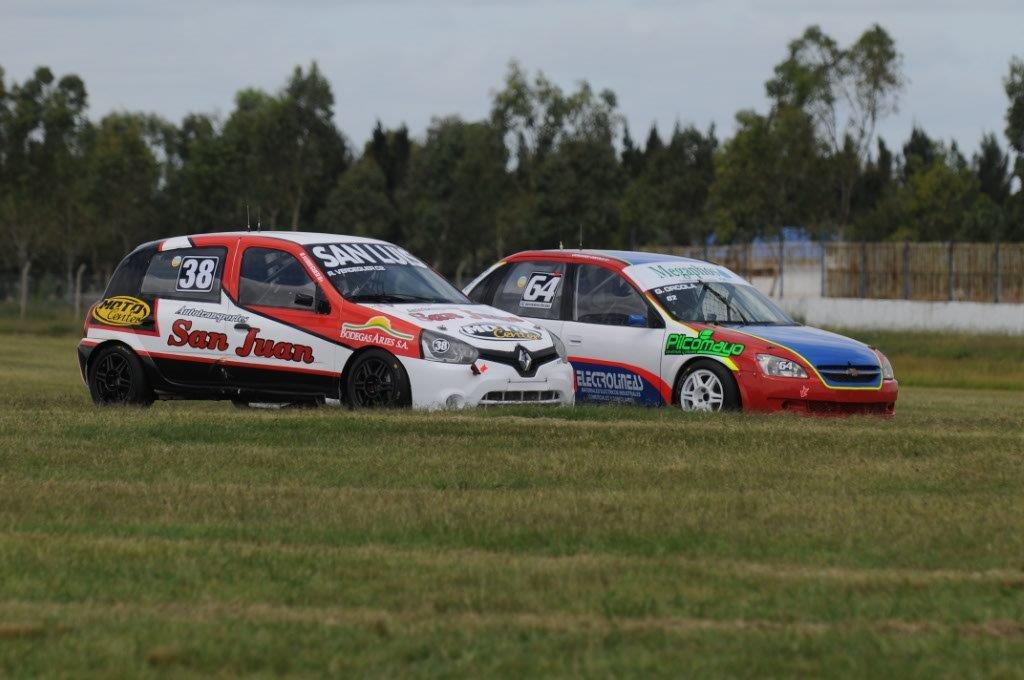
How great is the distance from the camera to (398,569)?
7.08m

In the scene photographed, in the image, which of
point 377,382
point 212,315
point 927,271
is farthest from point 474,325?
point 927,271

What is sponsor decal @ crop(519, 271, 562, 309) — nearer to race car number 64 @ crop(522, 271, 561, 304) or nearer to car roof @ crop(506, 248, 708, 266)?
race car number 64 @ crop(522, 271, 561, 304)

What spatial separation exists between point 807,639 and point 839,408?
8548 mm

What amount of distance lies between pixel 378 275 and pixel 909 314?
3752 centimetres

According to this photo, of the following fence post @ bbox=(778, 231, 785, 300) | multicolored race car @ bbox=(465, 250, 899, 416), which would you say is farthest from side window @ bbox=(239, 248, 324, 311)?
fence post @ bbox=(778, 231, 785, 300)

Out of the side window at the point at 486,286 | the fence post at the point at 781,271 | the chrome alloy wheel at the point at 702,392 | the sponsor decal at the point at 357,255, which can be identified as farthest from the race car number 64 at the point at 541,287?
the fence post at the point at 781,271

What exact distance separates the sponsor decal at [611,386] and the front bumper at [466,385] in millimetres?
1428

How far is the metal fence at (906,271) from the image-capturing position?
1913 inches

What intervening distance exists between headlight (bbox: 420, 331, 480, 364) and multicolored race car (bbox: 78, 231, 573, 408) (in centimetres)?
1

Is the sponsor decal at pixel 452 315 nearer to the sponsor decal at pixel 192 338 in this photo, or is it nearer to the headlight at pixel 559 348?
the headlight at pixel 559 348

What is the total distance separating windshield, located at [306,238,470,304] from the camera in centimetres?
1395

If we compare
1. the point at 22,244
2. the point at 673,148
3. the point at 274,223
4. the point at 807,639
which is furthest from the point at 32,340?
the point at 673,148

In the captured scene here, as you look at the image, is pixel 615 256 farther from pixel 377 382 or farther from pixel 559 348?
pixel 377 382

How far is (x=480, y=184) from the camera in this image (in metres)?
74.3
